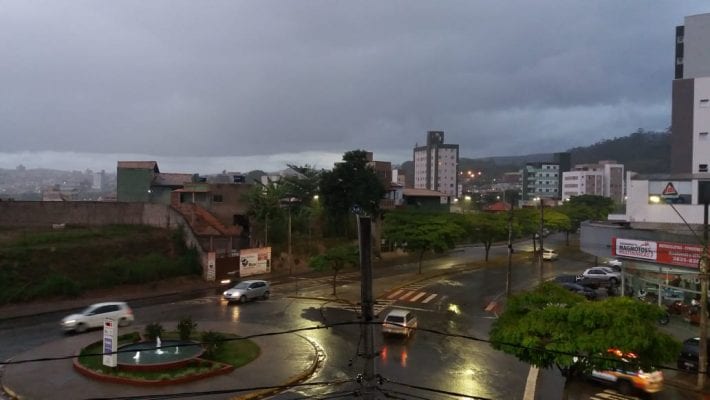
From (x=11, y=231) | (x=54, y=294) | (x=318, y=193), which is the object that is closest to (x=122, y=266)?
(x=54, y=294)

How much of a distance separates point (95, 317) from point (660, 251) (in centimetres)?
2846

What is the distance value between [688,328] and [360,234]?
25.5 m

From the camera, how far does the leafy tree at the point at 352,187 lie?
60125mm

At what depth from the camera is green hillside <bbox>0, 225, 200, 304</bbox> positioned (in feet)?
118

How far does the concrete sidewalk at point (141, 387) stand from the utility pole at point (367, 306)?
8792 millimetres

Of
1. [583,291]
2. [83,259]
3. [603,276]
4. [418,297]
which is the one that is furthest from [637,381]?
[83,259]

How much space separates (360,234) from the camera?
27.2ft

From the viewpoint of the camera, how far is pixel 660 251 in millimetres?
26359

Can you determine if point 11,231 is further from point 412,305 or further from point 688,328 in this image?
point 688,328

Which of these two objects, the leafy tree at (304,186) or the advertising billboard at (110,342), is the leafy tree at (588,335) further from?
the leafy tree at (304,186)

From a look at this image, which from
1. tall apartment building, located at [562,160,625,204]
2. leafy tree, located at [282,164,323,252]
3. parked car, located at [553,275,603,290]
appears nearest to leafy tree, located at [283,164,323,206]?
leafy tree, located at [282,164,323,252]

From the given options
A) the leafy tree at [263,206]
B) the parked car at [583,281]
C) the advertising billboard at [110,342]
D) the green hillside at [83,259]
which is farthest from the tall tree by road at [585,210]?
the advertising billboard at [110,342]

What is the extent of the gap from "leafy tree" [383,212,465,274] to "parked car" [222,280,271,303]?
1726 cm

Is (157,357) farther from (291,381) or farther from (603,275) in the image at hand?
(603,275)
